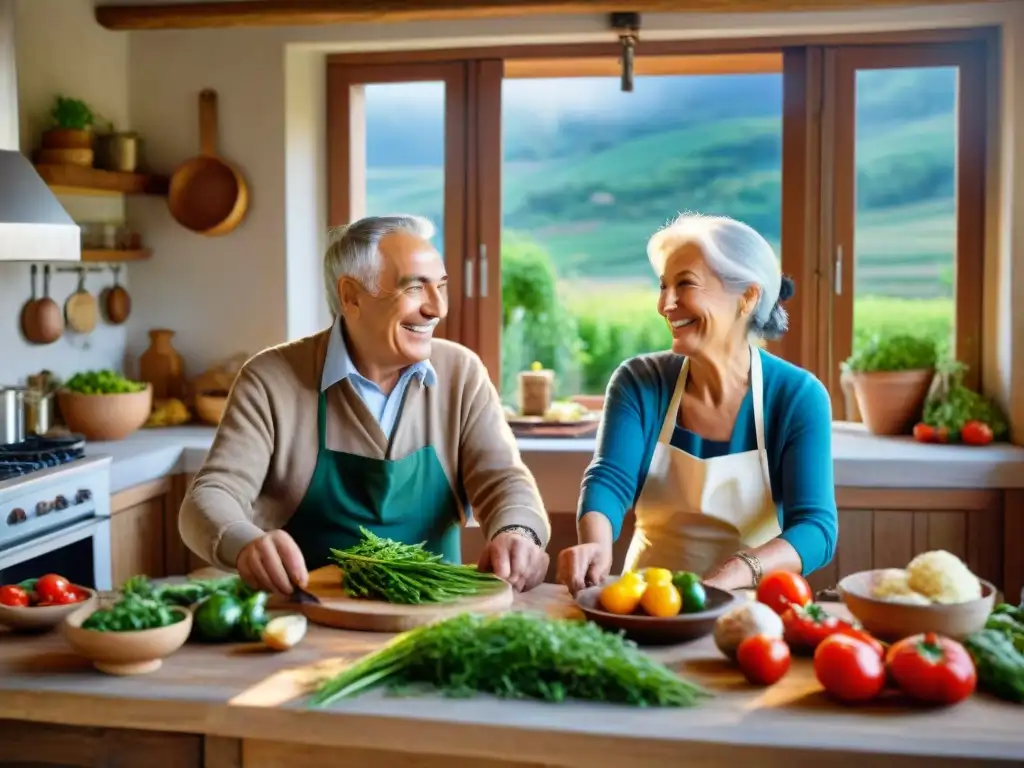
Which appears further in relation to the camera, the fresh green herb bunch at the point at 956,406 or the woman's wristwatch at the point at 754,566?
the fresh green herb bunch at the point at 956,406

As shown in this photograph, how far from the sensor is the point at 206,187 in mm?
5219

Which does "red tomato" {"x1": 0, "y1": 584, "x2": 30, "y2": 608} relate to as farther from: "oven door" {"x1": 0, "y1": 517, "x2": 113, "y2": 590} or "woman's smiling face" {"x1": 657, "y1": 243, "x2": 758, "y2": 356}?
"woman's smiling face" {"x1": 657, "y1": 243, "x2": 758, "y2": 356}

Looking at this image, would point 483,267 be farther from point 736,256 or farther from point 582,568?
point 582,568

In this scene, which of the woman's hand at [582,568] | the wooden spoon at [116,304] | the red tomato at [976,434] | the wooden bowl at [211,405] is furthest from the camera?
the wooden spoon at [116,304]

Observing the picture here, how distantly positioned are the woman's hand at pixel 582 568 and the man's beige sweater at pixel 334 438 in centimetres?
21

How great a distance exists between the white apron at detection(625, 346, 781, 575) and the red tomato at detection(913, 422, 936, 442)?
67.2 inches

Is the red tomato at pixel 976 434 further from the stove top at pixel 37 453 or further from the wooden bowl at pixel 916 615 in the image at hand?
the stove top at pixel 37 453

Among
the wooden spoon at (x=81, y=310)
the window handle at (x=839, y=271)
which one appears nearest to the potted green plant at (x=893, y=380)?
the window handle at (x=839, y=271)

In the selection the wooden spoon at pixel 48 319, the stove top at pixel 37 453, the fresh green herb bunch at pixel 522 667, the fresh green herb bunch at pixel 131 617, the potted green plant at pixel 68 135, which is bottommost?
the fresh green herb bunch at pixel 522 667

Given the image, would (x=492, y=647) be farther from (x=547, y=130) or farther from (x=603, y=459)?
(x=547, y=130)

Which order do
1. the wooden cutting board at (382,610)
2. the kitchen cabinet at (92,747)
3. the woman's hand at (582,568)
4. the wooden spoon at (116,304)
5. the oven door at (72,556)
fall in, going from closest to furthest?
1. the kitchen cabinet at (92,747)
2. the wooden cutting board at (382,610)
3. the woman's hand at (582,568)
4. the oven door at (72,556)
5. the wooden spoon at (116,304)

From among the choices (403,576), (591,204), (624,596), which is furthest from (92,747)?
(591,204)

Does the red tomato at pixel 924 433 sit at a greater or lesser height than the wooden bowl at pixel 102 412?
lesser

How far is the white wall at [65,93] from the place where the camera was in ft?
15.3
